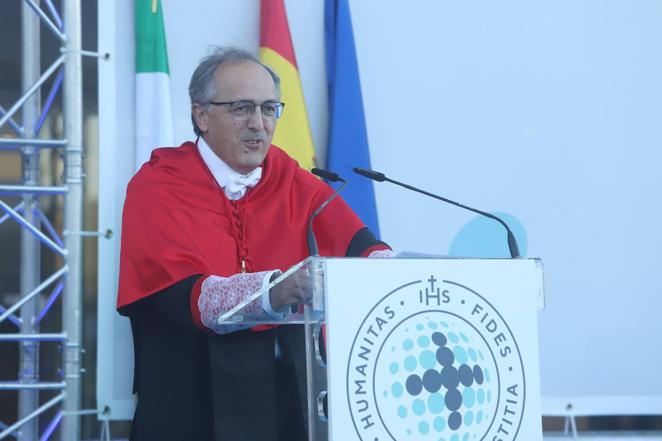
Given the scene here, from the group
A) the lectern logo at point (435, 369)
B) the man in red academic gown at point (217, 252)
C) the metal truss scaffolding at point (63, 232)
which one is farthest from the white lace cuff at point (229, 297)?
the metal truss scaffolding at point (63, 232)

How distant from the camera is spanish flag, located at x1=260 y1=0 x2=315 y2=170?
12.6 feet

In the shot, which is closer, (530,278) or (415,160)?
(530,278)

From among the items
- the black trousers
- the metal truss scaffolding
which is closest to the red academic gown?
the black trousers

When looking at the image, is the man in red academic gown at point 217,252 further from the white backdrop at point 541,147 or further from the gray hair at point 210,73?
the white backdrop at point 541,147

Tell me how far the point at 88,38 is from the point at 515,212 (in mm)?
2113

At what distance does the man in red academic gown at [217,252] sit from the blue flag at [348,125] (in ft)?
3.51

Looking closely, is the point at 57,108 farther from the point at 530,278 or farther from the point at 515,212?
the point at 530,278

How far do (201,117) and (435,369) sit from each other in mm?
1262

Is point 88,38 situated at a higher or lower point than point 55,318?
higher

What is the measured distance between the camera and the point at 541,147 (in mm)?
4137

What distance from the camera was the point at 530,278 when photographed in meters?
2.00

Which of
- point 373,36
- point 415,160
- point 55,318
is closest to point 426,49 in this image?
point 373,36

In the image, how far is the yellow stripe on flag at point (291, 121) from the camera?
3832mm

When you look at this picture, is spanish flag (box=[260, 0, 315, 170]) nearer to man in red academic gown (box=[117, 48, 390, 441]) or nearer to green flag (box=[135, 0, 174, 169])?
green flag (box=[135, 0, 174, 169])
